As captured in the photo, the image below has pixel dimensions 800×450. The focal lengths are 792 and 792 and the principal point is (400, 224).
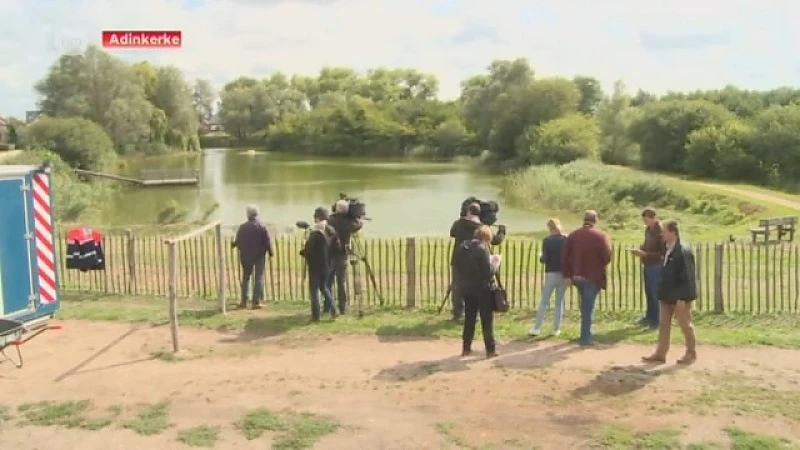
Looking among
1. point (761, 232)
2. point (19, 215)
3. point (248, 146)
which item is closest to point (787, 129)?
point (761, 232)

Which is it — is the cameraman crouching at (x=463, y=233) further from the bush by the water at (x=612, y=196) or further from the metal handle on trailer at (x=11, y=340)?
the bush by the water at (x=612, y=196)

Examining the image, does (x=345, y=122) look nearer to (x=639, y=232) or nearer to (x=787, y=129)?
(x=787, y=129)

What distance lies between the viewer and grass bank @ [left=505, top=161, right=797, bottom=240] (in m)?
30.5

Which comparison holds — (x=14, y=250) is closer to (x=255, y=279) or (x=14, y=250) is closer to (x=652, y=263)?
(x=255, y=279)

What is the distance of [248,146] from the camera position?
12375 centimetres

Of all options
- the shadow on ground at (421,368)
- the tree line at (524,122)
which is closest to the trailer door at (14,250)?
the shadow on ground at (421,368)

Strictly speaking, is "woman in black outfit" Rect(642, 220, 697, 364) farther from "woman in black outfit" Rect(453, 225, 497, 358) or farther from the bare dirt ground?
Result: "woman in black outfit" Rect(453, 225, 497, 358)

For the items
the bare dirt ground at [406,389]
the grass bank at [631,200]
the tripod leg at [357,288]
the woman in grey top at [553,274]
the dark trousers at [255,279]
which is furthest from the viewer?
the grass bank at [631,200]

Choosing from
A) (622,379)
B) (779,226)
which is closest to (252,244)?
(622,379)

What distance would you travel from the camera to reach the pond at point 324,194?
1362 inches

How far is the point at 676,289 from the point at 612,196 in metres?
32.5

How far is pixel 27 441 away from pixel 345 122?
101022 mm

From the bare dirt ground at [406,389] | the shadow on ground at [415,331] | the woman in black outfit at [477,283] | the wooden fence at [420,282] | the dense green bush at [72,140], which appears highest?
the dense green bush at [72,140]

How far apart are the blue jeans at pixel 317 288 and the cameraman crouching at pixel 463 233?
1780mm
